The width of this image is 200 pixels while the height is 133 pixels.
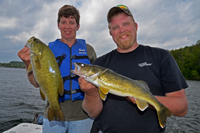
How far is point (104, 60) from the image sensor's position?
3.56 meters

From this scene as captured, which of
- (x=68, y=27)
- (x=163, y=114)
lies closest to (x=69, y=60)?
(x=68, y=27)

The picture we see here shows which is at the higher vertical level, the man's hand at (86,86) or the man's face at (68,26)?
the man's face at (68,26)

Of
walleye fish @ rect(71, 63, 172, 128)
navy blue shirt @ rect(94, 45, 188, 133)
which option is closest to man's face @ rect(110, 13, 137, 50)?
navy blue shirt @ rect(94, 45, 188, 133)

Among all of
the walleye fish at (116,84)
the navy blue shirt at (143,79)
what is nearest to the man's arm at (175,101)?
the navy blue shirt at (143,79)

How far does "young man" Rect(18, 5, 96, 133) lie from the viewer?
3.66 metres

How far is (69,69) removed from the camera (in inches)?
163

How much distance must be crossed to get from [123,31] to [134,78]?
1.25 metres

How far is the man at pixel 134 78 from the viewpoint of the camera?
8.86ft

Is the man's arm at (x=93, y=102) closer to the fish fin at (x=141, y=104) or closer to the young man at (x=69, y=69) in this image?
the young man at (x=69, y=69)

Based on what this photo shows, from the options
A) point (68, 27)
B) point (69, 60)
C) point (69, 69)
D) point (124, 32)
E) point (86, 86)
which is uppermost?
point (68, 27)

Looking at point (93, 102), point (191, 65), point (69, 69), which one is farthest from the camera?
point (191, 65)

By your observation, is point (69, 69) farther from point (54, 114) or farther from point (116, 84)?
point (116, 84)

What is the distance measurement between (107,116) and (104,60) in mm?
1411

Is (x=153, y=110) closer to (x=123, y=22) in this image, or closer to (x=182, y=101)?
(x=182, y=101)
